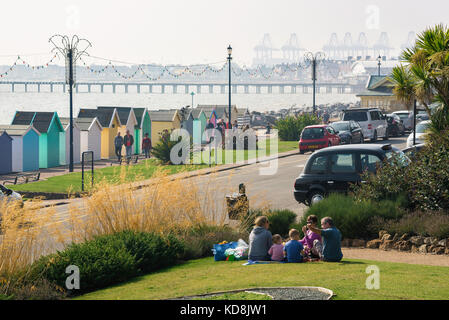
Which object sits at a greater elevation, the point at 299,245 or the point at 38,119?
the point at 38,119

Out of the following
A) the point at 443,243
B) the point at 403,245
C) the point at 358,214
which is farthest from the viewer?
the point at 358,214

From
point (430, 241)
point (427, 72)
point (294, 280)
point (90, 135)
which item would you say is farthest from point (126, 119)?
point (294, 280)

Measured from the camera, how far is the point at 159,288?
38.3 feet

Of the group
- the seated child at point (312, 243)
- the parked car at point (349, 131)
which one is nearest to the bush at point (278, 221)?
the seated child at point (312, 243)

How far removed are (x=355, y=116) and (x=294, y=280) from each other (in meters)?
36.0

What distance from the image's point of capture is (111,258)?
1276 centimetres

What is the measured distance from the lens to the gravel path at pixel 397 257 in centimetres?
1395

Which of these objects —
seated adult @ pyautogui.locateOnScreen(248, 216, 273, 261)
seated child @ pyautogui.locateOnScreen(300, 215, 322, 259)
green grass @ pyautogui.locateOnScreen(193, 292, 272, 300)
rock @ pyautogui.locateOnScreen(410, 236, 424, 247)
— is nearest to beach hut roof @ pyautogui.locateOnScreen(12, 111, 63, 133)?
rock @ pyautogui.locateOnScreen(410, 236, 424, 247)

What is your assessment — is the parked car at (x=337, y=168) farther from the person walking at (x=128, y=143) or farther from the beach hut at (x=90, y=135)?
the person walking at (x=128, y=143)

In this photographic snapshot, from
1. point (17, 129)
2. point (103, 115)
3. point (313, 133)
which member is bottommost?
point (313, 133)

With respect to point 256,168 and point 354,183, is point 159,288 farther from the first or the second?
point 256,168

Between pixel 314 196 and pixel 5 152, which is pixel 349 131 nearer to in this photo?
pixel 5 152

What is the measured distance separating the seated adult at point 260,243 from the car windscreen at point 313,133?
26325 millimetres
